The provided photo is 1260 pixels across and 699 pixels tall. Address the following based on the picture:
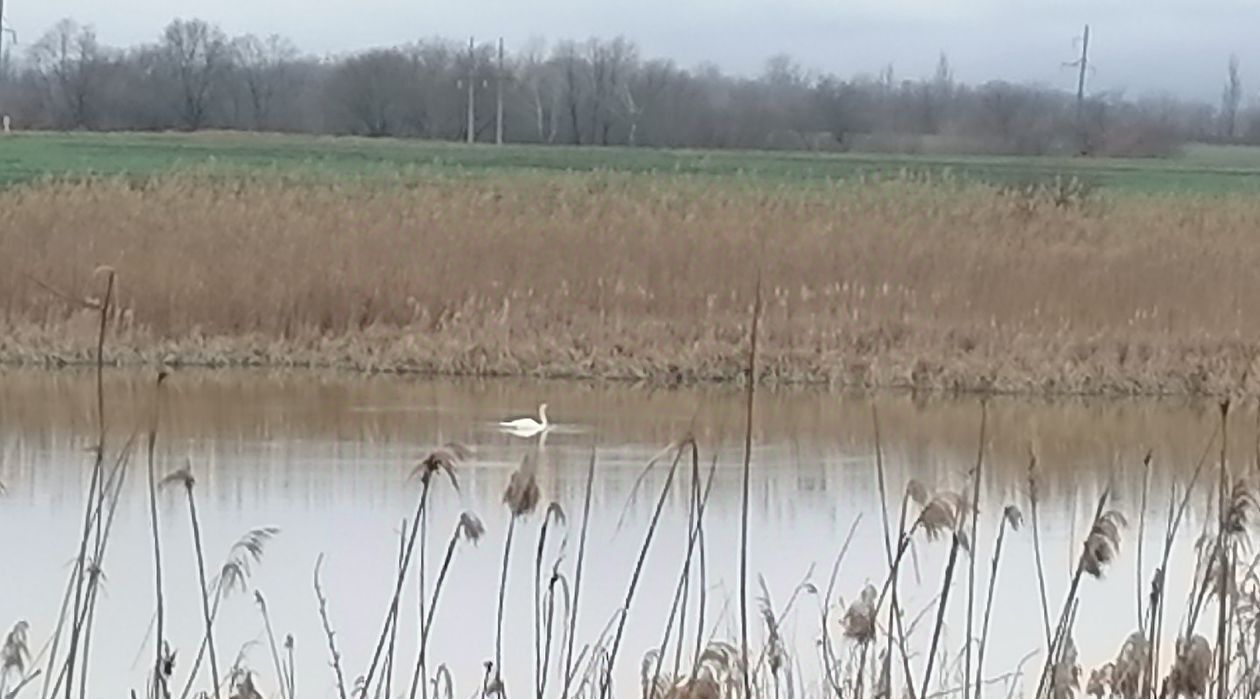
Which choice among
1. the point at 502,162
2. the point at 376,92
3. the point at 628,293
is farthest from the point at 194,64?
the point at 628,293

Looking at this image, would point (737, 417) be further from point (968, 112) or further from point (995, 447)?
point (968, 112)

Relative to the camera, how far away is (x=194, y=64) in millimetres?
70312

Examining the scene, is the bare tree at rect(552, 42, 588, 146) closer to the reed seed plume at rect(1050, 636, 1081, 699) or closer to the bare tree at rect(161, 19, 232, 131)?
the bare tree at rect(161, 19, 232, 131)

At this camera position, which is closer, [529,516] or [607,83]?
[529,516]

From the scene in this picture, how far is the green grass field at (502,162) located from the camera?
32.0 metres

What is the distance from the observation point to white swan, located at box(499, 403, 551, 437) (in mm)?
11648

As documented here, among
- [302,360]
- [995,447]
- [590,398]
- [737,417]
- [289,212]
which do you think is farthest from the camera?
[289,212]

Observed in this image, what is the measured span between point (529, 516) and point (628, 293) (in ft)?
35.3

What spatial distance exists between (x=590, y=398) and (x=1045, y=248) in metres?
5.15

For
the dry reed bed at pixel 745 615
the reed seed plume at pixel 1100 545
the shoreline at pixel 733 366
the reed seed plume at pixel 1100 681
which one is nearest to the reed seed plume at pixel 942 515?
the dry reed bed at pixel 745 615

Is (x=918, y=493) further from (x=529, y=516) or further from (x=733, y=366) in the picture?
(x=733, y=366)

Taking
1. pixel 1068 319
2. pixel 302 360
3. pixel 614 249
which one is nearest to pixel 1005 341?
pixel 1068 319

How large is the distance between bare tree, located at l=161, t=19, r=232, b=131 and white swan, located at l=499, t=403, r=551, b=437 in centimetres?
5689

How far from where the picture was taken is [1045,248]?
17.3 metres
